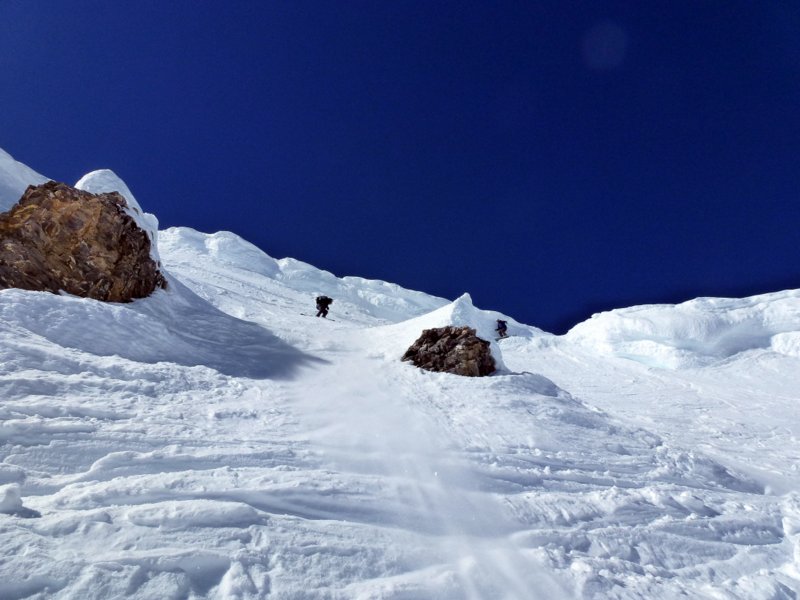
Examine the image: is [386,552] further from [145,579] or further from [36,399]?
[36,399]

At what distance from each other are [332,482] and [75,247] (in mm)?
10168

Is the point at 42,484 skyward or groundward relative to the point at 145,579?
skyward

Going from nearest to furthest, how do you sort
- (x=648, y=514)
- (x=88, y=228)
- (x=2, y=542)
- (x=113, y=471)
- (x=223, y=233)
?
(x=2, y=542), (x=113, y=471), (x=648, y=514), (x=88, y=228), (x=223, y=233)

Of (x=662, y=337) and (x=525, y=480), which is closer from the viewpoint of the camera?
(x=525, y=480)

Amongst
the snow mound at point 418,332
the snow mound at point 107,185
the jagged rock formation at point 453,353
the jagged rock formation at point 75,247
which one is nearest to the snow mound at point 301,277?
the snow mound at point 107,185

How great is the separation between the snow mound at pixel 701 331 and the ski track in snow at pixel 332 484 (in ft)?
45.1

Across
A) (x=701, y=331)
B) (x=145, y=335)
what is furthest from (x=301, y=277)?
(x=145, y=335)

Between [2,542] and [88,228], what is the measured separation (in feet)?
36.0

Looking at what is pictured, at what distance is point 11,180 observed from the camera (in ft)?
69.4

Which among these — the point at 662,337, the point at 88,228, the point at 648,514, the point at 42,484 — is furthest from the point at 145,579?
the point at 662,337

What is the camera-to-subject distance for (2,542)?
2.91 m

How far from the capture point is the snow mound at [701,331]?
897 inches

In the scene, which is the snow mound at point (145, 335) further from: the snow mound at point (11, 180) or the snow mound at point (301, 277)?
the snow mound at point (301, 277)

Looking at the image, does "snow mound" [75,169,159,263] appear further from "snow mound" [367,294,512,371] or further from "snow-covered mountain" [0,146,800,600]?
"snow mound" [367,294,512,371]
